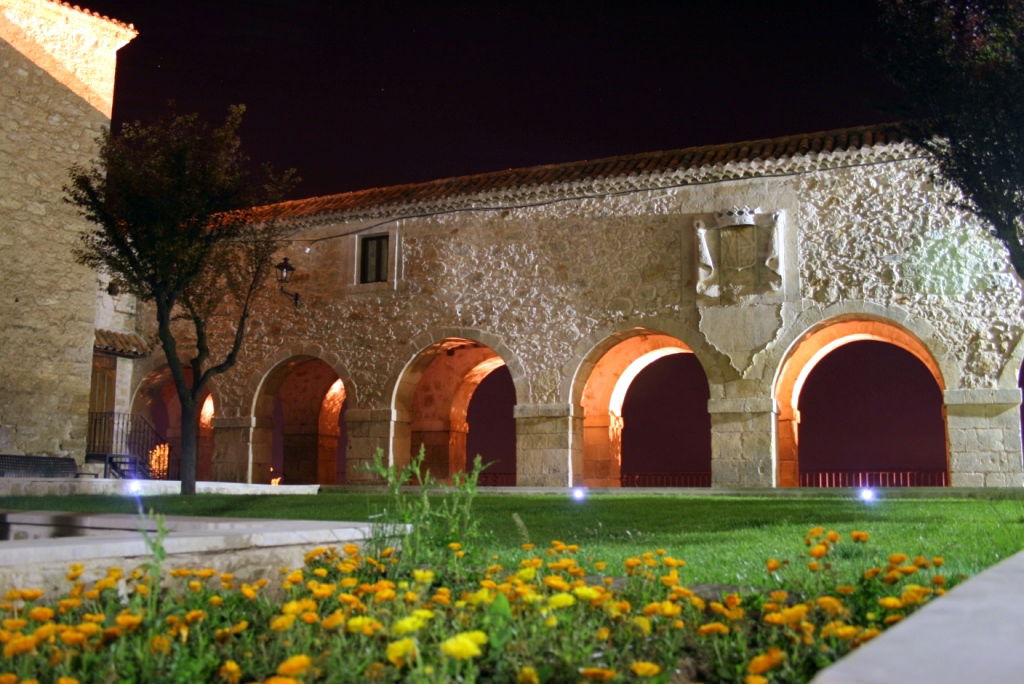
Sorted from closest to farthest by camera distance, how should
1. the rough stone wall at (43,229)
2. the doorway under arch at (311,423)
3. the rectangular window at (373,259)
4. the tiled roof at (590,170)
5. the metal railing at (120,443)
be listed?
the rough stone wall at (43,229) < the tiled roof at (590,170) < the metal railing at (120,443) < the rectangular window at (373,259) < the doorway under arch at (311,423)

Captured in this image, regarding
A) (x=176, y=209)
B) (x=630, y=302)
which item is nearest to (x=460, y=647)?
(x=176, y=209)

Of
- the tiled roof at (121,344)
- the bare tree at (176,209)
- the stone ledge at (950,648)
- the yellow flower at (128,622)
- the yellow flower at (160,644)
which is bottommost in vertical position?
the yellow flower at (160,644)

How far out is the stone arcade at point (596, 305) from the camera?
49.6ft

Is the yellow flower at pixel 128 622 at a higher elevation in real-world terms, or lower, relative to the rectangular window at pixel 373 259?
lower

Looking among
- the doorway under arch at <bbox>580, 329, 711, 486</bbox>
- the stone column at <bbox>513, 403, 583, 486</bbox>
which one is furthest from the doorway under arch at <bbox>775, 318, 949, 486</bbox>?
the stone column at <bbox>513, 403, 583, 486</bbox>

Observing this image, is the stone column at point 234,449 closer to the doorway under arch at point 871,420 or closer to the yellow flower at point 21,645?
the doorway under arch at point 871,420

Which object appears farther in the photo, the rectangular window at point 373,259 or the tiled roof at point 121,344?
the tiled roof at point 121,344

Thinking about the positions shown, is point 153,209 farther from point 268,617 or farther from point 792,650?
point 792,650

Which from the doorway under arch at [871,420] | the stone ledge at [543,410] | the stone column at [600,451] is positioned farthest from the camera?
the doorway under arch at [871,420]

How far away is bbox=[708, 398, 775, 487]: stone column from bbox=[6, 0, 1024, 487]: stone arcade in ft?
0.10

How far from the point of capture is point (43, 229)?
1677 centimetres

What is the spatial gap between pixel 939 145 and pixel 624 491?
6777 millimetres

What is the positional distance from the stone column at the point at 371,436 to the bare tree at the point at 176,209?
3944mm

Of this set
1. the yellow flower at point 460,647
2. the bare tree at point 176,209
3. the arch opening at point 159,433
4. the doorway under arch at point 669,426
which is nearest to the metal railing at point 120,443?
the arch opening at point 159,433
